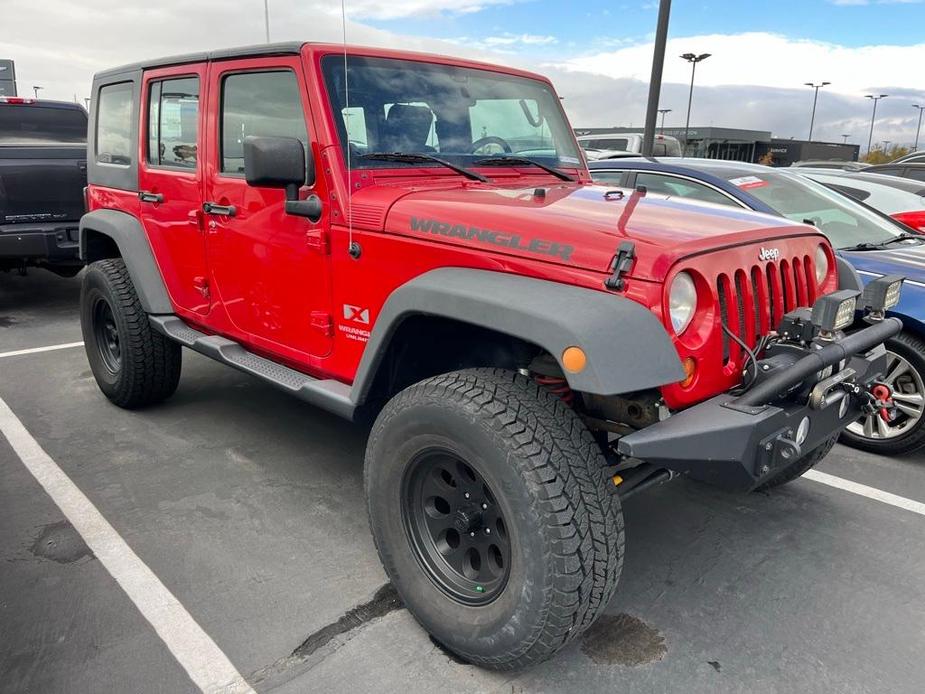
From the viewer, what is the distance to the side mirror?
265 cm

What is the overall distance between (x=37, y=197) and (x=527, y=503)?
635 centimetres

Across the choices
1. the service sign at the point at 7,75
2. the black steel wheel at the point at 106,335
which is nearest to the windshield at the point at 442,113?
the black steel wheel at the point at 106,335

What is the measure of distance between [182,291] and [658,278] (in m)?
2.77

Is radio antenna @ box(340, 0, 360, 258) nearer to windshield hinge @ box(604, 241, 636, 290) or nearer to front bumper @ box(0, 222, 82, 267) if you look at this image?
windshield hinge @ box(604, 241, 636, 290)

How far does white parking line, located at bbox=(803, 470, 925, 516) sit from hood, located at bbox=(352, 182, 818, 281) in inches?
61.0

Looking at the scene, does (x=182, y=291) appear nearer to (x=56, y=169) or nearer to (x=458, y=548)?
(x=458, y=548)

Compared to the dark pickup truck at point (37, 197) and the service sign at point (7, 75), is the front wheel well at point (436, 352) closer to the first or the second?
the dark pickup truck at point (37, 197)

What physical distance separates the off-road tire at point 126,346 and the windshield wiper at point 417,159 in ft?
6.50

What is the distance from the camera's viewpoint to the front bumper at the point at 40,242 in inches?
252

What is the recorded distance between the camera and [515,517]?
208 cm

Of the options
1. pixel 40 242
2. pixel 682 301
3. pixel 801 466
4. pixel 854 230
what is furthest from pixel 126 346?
pixel 854 230

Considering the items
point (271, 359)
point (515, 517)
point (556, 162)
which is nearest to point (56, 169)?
point (271, 359)

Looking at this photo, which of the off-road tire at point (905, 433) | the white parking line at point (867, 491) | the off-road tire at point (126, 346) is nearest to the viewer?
the white parking line at point (867, 491)

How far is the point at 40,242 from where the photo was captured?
648cm
